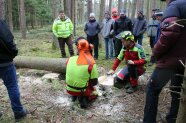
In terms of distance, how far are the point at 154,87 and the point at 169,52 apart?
57 centimetres

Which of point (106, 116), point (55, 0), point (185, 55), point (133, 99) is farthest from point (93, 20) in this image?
point (185, 55)

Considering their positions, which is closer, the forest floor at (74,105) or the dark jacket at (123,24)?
the forest floor at (74,105)

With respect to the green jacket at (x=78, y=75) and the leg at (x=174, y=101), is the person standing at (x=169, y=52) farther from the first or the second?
the green jacket at (x=78, y=75)

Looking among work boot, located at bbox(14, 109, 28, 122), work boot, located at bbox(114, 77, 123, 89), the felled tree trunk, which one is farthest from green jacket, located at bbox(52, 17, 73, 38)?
work boot, located at bbox(14, 109, 28, 122)

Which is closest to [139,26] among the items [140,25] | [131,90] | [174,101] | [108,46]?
[140,25]

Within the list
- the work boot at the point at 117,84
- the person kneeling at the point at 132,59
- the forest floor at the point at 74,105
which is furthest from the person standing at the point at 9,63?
the work boot at the point at 117,84

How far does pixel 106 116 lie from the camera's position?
16.4ft

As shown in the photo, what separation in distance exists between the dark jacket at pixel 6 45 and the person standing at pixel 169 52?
2.30 m

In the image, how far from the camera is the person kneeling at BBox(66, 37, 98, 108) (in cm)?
528

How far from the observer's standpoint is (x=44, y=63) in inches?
304

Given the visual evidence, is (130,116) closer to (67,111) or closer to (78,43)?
(67,111)

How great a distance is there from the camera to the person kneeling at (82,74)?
5.28 meters

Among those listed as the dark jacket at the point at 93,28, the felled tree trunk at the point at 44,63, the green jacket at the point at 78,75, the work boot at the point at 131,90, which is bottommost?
the work boot at the point at 131,90

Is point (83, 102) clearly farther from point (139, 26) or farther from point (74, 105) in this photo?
point (139, 26)
